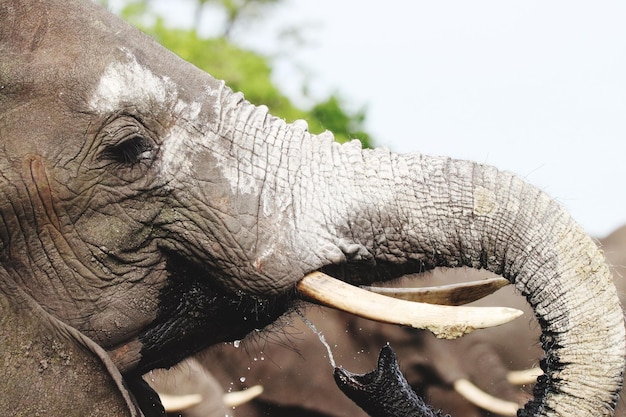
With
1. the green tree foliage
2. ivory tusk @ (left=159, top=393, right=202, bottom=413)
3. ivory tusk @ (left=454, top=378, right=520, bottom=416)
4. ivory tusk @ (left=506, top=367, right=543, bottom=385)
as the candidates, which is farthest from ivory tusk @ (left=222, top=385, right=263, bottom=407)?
the green tree foliage

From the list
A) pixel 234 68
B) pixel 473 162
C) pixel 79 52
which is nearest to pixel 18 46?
pixel 79 52

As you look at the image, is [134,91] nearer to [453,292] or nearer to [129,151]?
[129,151]

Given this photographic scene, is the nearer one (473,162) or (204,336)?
(473,162)

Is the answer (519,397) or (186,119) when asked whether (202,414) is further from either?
(186,119)

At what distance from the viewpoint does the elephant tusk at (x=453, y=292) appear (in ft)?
10.7

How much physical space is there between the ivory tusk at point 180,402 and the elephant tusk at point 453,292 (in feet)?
6.97

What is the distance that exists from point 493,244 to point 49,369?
1274mm

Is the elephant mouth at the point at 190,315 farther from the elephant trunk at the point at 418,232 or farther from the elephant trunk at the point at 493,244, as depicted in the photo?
the elephant trunk at the point at 493,244

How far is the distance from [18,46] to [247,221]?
0.82 m

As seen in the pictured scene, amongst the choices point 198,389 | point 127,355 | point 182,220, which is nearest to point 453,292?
point 182,220

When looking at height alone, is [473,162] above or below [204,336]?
above

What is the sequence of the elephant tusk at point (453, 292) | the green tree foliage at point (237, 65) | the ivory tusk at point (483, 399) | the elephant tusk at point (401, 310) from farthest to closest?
the green tree foliage at point (237, 65), the ivory tusk at point (483, 399), the elephant tusk at point (453, 292), the elephant tusk at point (401, 310)

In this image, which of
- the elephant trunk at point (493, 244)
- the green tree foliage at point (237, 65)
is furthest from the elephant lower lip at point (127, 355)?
the green tree foliage at point (237, 65)

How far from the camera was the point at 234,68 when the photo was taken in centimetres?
1571
